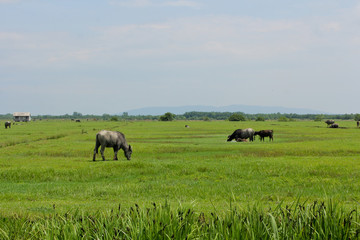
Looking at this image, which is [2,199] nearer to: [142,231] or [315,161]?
[142,231]

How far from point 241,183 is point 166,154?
1425 centimetres

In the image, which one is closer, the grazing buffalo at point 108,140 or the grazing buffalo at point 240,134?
the grazing buffalo at point 108,140

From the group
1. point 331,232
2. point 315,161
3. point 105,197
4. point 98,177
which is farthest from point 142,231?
point 315,161

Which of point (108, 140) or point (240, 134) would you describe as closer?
point (108, 140)

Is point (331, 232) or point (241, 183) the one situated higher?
point (331, 232)

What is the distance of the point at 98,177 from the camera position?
777 inches

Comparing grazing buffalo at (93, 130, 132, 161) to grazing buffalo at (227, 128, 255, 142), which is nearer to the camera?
grazing buffalo at (93, 130, 132, 161)

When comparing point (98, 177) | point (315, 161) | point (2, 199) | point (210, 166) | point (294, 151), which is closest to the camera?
point (2, 199)

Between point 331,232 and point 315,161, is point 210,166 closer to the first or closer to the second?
point 315,161

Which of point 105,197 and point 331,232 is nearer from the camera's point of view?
point 331,232

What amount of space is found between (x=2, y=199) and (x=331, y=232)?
12457mm

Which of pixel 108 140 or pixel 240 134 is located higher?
pixel 108 140

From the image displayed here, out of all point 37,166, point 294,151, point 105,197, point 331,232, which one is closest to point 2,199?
point 105,197

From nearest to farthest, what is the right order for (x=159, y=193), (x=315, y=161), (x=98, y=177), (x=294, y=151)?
(x=159, y=193) → (x=98, y=177) → (x=315, y=161) → (x=294, y=151)
